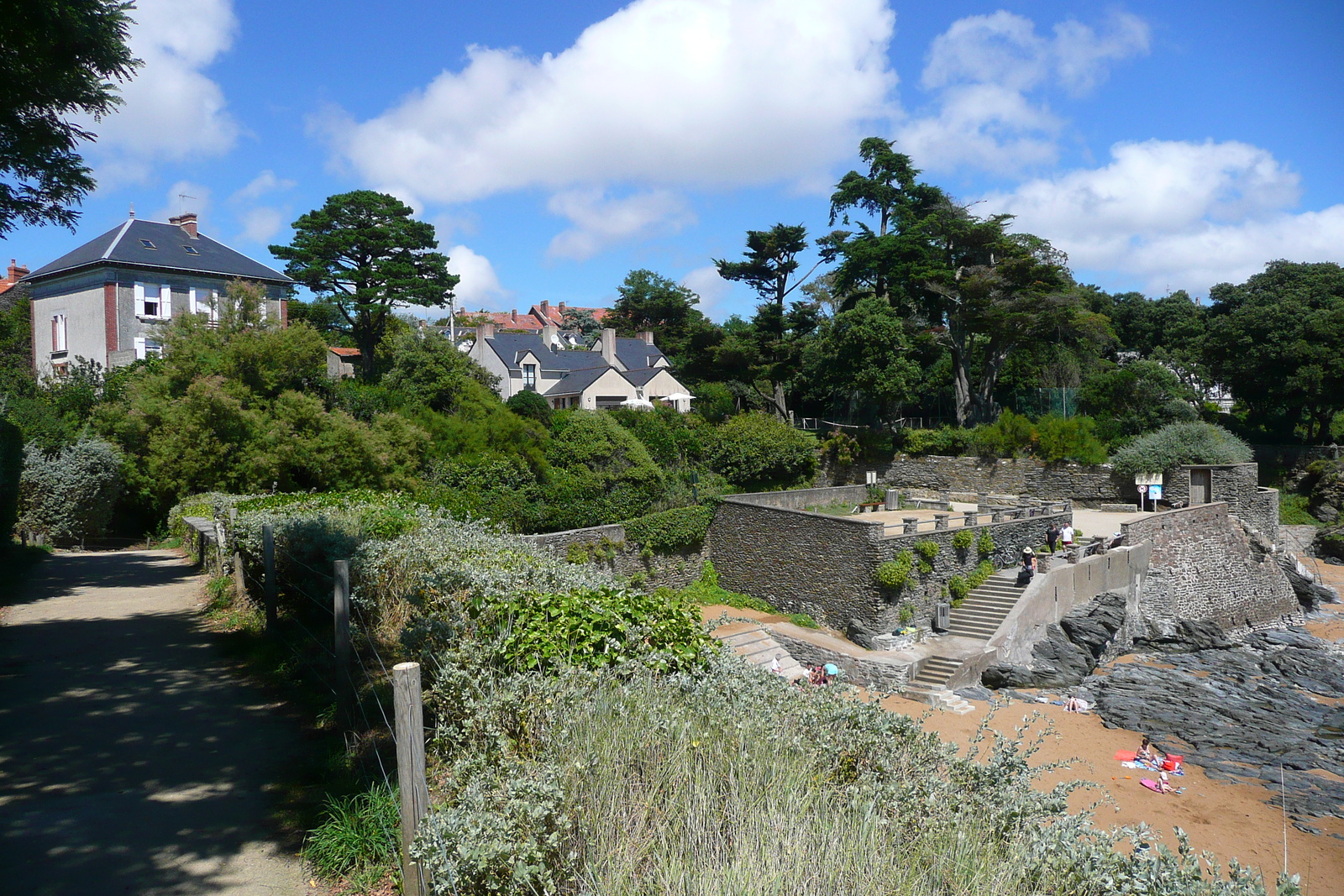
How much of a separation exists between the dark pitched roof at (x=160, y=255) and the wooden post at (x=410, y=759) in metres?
30.7

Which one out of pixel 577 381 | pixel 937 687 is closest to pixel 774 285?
pixel 577 381

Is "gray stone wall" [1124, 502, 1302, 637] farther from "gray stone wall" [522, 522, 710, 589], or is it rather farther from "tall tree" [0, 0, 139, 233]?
"tall tree" [0, 0, 139, 233]

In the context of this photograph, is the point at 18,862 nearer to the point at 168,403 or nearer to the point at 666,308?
the point at 168,403

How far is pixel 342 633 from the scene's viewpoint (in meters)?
5.36

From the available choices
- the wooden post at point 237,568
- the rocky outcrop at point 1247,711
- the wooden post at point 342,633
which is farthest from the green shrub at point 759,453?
the wooden post at point 342,633

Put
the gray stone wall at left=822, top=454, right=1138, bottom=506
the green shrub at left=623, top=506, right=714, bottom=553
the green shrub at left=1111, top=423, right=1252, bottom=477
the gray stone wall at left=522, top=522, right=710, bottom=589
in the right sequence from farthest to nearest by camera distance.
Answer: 1. the gray stone wall at left=822, top=454, right=1138, bottom=506
2. the green shrub at left=1111, top=423, right=1252, bottom=477
3. the green shrub at left=623, top=506, right=714, bottom=553
4. the gray stone wall at left=522, top=522, right=710, bottom=589

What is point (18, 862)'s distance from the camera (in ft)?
12.2

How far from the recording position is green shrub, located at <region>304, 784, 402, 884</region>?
3.82 m

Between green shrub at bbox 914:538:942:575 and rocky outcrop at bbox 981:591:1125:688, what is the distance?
119 inches

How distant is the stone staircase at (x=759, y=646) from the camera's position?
1738 centimetres

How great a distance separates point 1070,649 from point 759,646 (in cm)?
801

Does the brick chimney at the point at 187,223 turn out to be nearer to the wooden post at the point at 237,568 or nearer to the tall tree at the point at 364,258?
the tall tree at the point at 364,258

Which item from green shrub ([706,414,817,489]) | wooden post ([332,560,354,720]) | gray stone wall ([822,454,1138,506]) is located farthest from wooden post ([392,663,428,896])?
gray stone wall ([822,454,1138,506])

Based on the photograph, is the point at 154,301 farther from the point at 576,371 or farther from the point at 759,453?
the point at 759,453
